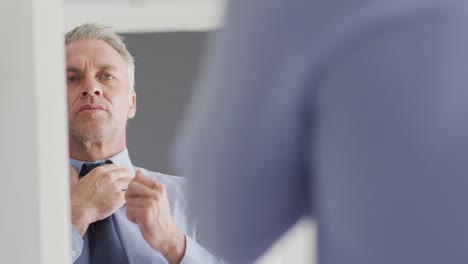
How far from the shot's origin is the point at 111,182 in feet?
4.92

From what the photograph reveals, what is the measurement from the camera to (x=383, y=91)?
1.18 feet

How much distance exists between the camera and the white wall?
4.19 ft

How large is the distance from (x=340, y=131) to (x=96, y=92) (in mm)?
1190

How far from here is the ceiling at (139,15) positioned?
1556 millimetres

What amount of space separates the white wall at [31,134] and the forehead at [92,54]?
0.82ft

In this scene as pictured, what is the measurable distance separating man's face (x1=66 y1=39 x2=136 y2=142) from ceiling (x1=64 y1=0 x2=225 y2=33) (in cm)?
4

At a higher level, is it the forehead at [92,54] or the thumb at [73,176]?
the forehead at [92,54]

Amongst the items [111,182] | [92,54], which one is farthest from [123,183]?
[92,54]

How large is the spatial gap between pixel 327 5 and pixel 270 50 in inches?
1.2

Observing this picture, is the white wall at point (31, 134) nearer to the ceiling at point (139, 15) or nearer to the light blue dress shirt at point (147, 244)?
the light blue dress shirt at point (147, 244)

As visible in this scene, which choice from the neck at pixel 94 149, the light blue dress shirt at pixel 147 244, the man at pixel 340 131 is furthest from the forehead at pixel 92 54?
the man at pixel 340 131

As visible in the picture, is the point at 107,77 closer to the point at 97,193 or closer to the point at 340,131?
the point at 97,193

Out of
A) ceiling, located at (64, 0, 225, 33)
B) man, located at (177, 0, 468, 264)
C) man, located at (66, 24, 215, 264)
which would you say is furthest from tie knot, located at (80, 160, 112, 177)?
man, located at (177, 0, 468, 264)

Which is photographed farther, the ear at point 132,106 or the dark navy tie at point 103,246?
the ear at point 132,106
